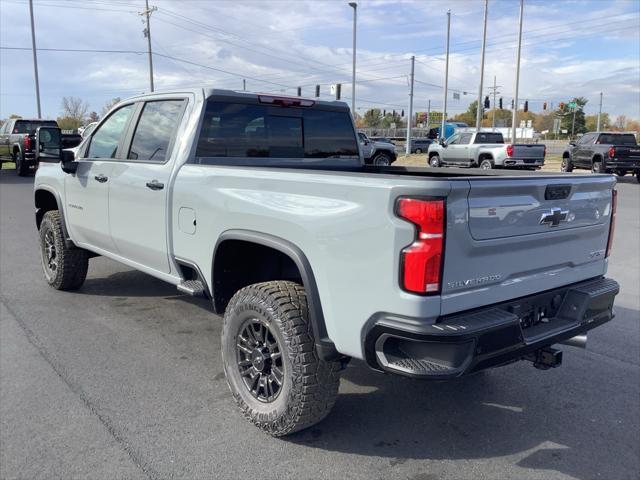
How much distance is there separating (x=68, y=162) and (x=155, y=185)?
1647 mm

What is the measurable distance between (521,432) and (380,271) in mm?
1563

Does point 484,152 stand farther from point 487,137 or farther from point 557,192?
point 557,192

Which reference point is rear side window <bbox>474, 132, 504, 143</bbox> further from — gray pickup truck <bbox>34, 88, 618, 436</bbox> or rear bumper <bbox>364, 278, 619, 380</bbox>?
rear bumper <bbox>364, 278, 619, 380</bbox>

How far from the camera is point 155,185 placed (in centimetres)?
427

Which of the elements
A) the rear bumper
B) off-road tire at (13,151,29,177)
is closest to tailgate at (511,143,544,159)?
off-road tire at (13,151,29,177)

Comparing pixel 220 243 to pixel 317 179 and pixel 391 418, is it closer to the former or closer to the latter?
pixel 317 179

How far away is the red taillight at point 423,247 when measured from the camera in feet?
8.37

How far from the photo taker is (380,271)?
269cm

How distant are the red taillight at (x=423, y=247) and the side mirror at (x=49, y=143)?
3.97 m

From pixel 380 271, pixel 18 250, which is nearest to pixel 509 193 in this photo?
pixel 380 271

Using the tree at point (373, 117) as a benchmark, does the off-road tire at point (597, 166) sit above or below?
below

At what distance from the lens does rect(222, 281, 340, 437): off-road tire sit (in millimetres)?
3102

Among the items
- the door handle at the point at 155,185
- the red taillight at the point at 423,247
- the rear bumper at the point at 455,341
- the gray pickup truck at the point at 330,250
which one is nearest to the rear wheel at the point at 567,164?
the gray pickup truck at the point at 330,250

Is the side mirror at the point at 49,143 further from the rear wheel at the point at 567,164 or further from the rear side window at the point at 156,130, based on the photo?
the rear wheel at the point at 567,164
